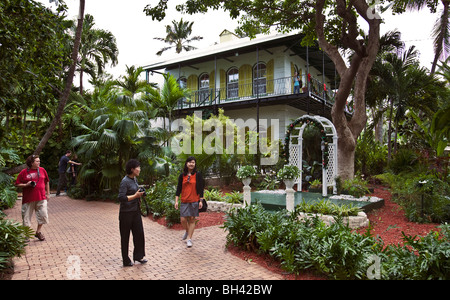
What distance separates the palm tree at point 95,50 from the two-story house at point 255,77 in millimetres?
2750

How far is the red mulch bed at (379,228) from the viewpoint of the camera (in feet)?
14.4

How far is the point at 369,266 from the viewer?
144 inches

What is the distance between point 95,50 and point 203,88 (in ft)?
23.7

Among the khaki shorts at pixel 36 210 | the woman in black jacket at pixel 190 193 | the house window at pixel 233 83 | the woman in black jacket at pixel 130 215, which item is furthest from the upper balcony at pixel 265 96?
the woman in black jacket at pixel 130 215

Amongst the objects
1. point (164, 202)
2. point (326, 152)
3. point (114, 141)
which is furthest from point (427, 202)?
point (114, 141)

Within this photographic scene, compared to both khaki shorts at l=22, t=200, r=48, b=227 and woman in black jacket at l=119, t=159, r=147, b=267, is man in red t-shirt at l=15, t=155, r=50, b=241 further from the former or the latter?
woman in black jacket at l=119, t=159, r=147, b=267

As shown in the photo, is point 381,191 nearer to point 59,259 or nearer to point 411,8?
point 411,8

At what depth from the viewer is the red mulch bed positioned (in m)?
4.39

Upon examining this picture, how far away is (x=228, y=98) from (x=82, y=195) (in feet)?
33.2

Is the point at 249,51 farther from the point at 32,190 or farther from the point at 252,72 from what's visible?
the point at 32,190

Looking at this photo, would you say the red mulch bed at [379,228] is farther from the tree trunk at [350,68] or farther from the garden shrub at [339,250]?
the tree trunk at [350,68]

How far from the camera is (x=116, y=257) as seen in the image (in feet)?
16.0
